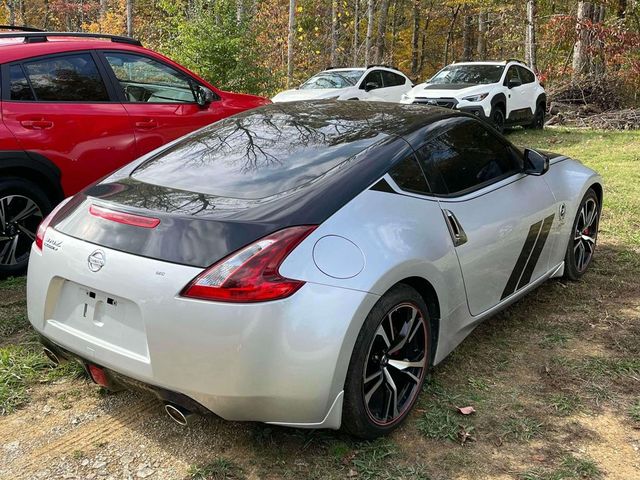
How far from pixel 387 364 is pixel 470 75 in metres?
12.6

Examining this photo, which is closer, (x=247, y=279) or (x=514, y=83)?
(x=247, y=279)

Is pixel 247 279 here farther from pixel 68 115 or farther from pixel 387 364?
pixel 68 115

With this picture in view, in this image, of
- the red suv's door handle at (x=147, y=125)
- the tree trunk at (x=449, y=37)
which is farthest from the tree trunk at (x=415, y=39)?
the red suv's door handle at (x=147, y=125)

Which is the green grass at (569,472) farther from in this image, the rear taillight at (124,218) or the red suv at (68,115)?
the red suv at (68,115)

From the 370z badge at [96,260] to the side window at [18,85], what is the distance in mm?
2792

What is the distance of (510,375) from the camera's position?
3551 mm

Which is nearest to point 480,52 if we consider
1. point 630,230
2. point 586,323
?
point 630,230

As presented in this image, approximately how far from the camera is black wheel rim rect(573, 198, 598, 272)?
4.77m

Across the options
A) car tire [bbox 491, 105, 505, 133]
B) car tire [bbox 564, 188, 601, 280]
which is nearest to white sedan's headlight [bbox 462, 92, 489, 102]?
car tire [bbox 491, 105, 505, 133]

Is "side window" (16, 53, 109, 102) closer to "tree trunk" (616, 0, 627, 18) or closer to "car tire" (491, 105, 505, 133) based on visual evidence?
"car tire" (491, 105, 505, 133)

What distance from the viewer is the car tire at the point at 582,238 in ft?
15.3

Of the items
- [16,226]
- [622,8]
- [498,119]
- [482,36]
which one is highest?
[482,36]

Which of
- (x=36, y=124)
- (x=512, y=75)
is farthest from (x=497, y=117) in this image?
(x=36, y=124)

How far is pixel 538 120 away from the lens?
50.5ft
